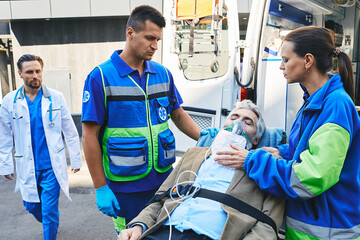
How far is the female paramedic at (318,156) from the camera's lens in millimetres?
1495

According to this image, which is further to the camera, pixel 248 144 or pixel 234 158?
pixel 248 144

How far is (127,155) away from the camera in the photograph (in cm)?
210

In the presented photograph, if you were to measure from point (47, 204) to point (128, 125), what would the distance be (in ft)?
5.10

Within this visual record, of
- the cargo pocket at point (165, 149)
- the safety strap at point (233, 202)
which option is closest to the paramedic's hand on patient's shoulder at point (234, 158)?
the safety strap at point (233, 202)

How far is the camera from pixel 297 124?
5.78ft

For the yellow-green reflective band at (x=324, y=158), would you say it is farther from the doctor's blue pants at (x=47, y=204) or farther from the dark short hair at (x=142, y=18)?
the doctor's blue pants at (x=47, y=204)

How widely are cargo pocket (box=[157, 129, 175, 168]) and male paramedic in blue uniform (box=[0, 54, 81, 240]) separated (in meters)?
1.44

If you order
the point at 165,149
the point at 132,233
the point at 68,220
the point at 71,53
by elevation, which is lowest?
the point at 68,220

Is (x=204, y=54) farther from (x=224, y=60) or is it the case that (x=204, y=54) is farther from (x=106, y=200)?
(x=106, y=200)

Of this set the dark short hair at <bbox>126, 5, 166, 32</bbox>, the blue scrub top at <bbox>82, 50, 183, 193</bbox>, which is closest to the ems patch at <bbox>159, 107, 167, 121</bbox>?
the blue scrub top at <bbox>82, 50, 183, 193</bbox>

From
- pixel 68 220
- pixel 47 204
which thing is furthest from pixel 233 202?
pixel 68 220

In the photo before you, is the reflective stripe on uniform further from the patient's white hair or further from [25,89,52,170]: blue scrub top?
[25,89,52,170]: blue scrub top

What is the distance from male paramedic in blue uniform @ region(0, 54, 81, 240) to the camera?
10.5ft

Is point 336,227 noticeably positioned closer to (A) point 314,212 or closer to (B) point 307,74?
(A) point 314,212
